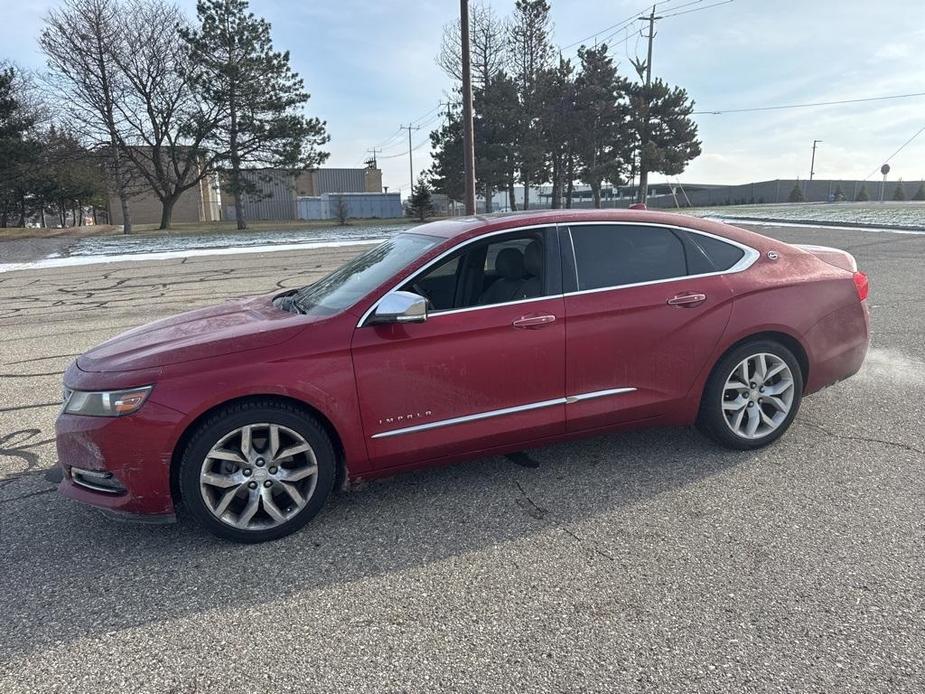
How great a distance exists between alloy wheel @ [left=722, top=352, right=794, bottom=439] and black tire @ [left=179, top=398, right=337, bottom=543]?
2451mm

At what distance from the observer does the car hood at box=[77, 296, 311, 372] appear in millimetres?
3043

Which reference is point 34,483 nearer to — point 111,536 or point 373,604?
point 111,536

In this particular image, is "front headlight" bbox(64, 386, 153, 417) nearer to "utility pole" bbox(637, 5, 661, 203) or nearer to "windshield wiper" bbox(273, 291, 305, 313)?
"windshield wiper" bbox(273, 291, 305, 313)

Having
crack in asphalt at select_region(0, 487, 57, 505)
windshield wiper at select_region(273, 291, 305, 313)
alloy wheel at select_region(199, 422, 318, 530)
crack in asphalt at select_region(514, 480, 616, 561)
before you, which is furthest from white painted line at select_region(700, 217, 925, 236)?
crack in asphalt at select_region(0, 487, 57, 505)

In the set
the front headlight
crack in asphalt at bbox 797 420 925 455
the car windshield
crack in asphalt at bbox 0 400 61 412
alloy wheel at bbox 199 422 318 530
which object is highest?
the car windshield

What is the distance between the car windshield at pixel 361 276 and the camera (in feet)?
11.5

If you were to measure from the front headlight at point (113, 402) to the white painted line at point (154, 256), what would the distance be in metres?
16.4

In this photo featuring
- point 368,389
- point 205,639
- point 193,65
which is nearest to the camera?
point 205,639

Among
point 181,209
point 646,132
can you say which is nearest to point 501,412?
point 646,132

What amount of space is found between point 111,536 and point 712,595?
2.91 metres

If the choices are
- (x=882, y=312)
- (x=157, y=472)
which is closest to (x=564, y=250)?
(x=157, y=472)

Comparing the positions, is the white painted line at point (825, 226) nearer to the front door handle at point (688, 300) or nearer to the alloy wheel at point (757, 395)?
the alloy wheel at point (757, 395)

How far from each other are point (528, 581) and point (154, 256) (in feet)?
69.2

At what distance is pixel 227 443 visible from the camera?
3.04 metres
